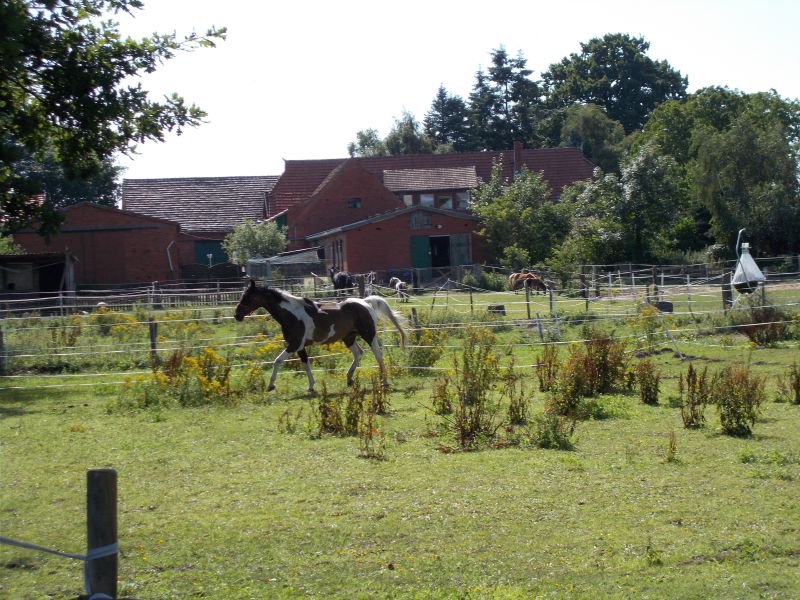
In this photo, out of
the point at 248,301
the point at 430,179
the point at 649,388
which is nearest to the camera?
the point at 649,388

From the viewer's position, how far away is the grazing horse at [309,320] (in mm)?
16594

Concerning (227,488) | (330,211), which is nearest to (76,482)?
(227,488)

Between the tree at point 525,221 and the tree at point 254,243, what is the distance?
1173 cm

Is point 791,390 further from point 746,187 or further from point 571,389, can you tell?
point 746,187

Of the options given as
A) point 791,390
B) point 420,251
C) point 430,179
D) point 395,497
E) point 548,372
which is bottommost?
point 395,497

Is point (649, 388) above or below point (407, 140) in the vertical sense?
below

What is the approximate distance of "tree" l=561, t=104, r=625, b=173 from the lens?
8450 cm

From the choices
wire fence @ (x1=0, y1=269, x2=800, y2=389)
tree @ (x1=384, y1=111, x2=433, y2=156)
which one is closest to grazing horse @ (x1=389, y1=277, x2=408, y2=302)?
wire fence @ (x1=0, y1=269, x2=800, y2=389)

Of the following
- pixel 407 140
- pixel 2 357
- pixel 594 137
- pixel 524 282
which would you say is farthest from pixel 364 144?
pixel 2 357

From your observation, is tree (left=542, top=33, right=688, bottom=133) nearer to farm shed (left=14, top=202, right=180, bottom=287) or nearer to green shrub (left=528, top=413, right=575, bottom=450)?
farm shed (left=14, top=202, right=180, bottom=287)

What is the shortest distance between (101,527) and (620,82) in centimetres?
10370

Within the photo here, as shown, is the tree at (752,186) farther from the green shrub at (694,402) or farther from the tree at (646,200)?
the green shrub at (694,402)

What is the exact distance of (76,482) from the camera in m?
9.70

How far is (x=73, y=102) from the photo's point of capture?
8.05 meters
